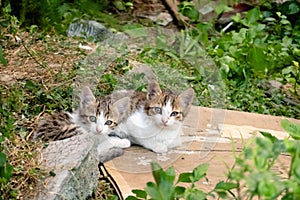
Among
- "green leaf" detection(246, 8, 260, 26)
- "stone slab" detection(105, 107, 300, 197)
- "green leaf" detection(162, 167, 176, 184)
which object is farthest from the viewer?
"green leaf" detection(246, 8, 260, 26)

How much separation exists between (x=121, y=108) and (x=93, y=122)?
133mm

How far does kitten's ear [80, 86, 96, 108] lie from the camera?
3053 mm

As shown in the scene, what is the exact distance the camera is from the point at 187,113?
321cm

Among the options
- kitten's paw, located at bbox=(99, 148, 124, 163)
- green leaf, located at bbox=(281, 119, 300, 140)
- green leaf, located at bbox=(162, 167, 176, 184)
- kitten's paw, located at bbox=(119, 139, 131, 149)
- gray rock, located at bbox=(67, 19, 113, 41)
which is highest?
green leaf, located at bbox=(281, 119, 300, 140)

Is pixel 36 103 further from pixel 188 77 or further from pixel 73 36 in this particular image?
pixel 73 36

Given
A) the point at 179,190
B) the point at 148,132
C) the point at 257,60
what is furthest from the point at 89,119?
the point at 257,60

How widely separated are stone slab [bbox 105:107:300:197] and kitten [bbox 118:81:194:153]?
1.9 inches

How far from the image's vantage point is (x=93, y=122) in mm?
3021

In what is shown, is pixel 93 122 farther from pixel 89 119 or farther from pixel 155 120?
pixel 155 120

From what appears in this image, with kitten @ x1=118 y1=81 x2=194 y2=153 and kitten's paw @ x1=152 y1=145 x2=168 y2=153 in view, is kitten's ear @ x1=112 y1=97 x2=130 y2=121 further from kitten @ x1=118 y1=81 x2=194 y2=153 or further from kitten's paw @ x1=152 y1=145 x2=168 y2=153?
kitten's paw @ x1=152 y1=145 x2=168 y2=153

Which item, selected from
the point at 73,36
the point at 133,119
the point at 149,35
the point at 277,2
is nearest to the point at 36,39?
the point at 73,36

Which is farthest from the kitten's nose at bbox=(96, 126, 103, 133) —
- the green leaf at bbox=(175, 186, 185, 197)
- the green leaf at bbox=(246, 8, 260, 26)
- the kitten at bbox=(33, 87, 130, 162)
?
the green leaf at bbox=(246, 8, 260, 26)

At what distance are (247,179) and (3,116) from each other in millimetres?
1611

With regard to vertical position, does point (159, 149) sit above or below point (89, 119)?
below
